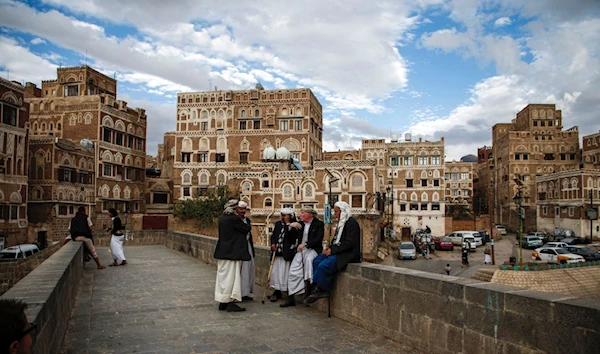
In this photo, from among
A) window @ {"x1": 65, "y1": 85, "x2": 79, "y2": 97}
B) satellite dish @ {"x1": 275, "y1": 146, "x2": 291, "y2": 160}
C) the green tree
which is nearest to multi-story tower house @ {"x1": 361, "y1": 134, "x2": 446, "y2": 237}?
satellite dish @ {"x1": 275, "y1": 146, "x2": 291, "y2": 160}

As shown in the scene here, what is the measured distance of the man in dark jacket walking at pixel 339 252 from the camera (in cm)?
735

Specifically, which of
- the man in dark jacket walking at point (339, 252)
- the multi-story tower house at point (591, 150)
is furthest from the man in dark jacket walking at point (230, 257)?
the multi-story tower house at point (591, 150)

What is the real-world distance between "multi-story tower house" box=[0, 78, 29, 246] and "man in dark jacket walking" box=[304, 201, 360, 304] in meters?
36.4

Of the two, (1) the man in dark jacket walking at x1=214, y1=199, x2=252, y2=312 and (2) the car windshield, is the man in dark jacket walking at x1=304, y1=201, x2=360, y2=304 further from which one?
(2) the car windshield

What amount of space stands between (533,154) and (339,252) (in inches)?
2845

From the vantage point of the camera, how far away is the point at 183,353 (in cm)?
560

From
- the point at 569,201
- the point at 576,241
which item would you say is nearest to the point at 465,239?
the point at 576,241

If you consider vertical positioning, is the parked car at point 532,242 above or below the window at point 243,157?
below

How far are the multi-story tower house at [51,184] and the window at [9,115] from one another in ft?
17.8

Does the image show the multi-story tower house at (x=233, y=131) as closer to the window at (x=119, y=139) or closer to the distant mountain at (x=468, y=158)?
the window at (x=119, y=139)

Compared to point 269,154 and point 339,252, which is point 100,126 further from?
point 339,252

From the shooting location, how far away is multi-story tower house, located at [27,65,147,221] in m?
47.8

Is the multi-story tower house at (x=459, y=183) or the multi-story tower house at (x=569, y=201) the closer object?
the multi-story tower house at (x=569, y=201)

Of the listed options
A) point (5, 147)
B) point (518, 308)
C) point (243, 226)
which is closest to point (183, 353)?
point (243, 226)
